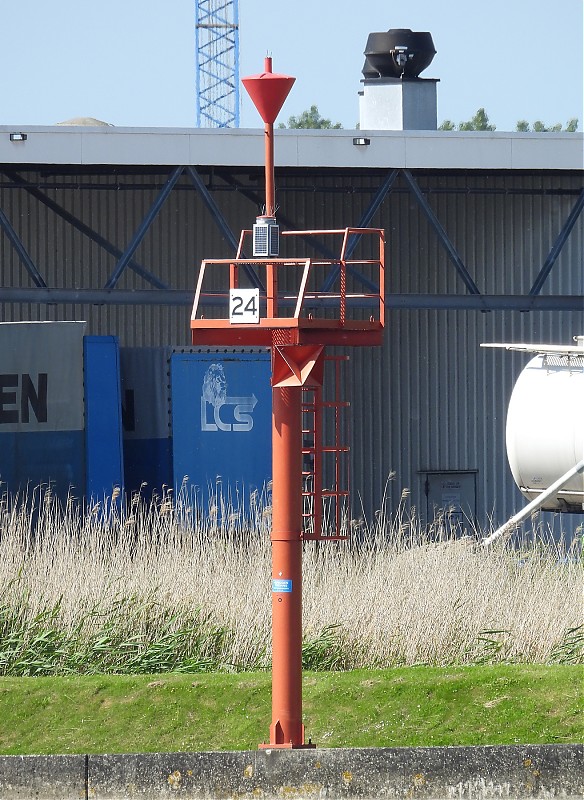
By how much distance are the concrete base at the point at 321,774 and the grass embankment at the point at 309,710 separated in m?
0.56

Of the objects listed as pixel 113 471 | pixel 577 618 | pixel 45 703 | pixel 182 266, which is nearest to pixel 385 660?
pixel 577 618

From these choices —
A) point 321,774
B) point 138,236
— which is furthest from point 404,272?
point 321,774

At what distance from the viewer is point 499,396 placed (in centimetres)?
2081

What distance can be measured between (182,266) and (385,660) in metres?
12.5

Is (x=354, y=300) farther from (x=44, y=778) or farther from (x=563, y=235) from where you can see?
(x=44, y=778)

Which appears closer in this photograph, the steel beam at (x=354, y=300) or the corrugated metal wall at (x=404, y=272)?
the steel beam at (x=354, y=300)

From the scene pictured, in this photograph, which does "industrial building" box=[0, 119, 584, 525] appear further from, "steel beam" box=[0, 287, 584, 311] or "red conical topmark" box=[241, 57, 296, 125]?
"red conical topmark" box=[241, 57, 296, 125]

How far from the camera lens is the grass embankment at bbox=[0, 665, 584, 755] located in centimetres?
820

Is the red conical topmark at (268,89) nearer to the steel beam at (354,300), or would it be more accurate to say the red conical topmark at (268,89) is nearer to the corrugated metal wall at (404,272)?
the steel beam at (354,300)

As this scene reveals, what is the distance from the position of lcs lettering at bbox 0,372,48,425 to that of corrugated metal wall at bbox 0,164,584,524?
543 cm

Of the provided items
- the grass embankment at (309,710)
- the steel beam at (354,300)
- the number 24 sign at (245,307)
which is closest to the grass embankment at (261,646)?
the grass embankment at (309,710)

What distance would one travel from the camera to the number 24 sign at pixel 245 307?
695cm

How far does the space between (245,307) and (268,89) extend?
1.32m

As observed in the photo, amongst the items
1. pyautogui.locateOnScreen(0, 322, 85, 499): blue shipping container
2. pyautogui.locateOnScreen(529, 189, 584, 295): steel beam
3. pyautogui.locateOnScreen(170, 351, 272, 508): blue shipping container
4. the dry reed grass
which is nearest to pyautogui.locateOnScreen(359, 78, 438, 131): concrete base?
pyautogui.locateOnScreen(529, 189, 584, 295): steel beam
